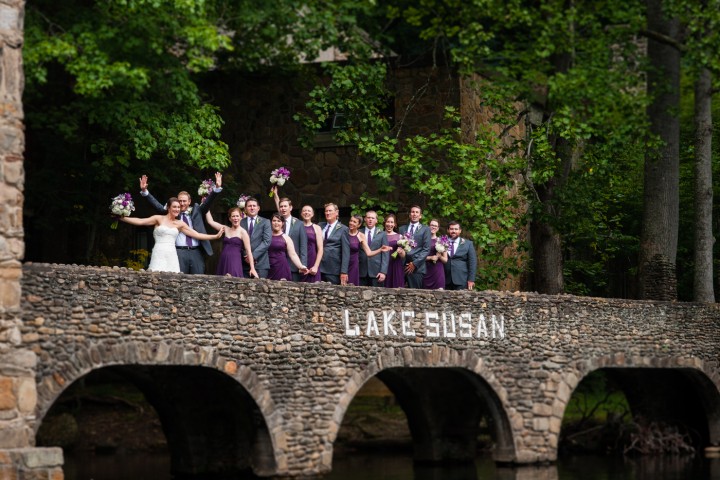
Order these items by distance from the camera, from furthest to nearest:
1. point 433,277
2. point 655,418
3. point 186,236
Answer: point 655,418 < point 433,277 < point 186,236

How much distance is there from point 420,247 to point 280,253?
9.45 ft

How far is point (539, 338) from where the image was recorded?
24547mm

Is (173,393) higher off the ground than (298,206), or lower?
lower

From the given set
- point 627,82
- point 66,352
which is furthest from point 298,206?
point 66,352

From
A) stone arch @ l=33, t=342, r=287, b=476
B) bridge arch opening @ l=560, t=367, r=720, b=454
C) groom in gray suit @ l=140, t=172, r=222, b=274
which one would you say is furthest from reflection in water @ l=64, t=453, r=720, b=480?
groom in gray suit @ l=140, t=172, r=222, b=274

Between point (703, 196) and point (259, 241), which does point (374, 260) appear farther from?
point (703, 196)

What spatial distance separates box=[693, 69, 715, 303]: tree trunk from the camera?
94.8 ft

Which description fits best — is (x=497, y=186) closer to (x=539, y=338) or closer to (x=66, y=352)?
(x=539, y=338)

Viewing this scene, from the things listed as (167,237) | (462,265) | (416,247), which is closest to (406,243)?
(416,247)

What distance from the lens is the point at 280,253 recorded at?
2134cm

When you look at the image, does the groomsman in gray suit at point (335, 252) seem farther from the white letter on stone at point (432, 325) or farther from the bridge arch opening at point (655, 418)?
the bridge arch opening at point (655, 418)

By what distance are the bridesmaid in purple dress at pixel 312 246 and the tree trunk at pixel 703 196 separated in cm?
992

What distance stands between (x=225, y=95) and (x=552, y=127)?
7118mm

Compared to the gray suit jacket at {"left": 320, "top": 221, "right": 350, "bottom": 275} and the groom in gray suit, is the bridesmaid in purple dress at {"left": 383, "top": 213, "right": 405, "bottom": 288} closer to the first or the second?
the gray suit jacket at {"left": 320, "top": 221, "right": 350, "bottom": 275}
